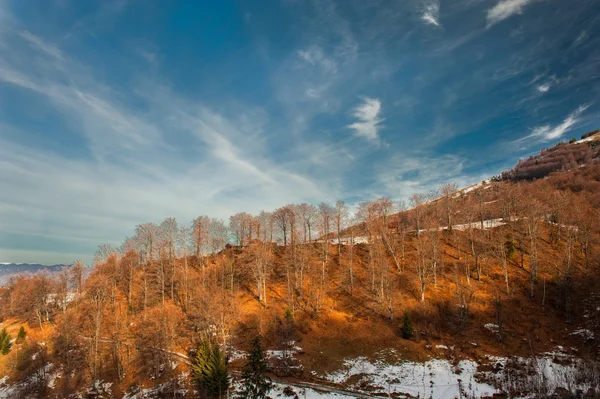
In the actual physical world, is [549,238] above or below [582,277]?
above

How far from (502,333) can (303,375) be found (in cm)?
2888

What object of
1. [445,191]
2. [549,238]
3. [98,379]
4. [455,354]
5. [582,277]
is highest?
[445,191]

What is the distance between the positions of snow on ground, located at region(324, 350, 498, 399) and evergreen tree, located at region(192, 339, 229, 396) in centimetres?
1287

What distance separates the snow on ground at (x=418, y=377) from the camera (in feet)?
107

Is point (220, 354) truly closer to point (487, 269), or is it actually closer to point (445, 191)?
point (487, 269)

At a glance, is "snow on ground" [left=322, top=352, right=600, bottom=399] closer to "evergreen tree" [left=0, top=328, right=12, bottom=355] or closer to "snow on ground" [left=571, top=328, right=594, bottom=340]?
"snow on ground" [left=571, top=328, right=594, bottom=340]

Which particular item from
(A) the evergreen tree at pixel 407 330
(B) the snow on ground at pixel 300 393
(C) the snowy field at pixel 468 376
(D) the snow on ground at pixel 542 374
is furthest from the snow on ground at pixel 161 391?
(D) the snow on ground at pixel 542 374

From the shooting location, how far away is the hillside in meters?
38.0

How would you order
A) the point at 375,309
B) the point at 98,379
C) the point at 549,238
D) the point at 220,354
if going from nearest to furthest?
the point at 220,354 → the point at 98,379 → the point at 375,309 → the point at 549,238

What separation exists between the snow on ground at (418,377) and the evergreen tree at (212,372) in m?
12.9

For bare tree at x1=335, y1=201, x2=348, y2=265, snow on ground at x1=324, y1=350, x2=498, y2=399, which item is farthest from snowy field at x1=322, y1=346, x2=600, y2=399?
bare tree at x1=335, y1=201, x2=348, y2=265

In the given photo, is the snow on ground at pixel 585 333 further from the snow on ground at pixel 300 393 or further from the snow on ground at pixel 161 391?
the snow on ground at pixel 161 391

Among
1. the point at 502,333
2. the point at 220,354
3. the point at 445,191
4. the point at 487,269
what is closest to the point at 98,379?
the point at 220,354

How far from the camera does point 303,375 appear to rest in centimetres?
3897
